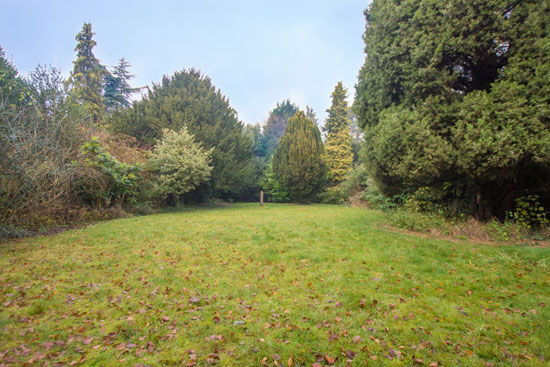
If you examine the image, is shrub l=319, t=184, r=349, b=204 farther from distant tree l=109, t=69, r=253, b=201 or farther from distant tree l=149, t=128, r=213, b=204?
distant tree l=149, t=128, r=213, b=204

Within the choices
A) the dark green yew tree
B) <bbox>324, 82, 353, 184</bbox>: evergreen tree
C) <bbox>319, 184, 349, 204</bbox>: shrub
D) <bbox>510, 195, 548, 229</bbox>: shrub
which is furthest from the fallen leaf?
<bbox>324, 82, 353, 184</bbox>: evergreen tree

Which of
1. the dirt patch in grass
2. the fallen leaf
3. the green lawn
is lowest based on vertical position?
the fallen leaf

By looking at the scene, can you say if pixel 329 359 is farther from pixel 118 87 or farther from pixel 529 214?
pixel 118 87

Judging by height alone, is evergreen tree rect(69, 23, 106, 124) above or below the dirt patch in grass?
above

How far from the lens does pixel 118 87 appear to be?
26.5m

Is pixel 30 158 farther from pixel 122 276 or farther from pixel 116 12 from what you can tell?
pixel 116 12

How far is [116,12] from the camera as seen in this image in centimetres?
1179

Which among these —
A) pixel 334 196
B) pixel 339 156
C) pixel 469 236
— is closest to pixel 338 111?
pixel 339 156

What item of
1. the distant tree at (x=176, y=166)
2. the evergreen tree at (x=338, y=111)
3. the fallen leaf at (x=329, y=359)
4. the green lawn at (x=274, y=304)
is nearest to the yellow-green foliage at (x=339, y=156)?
the evergreen tree at (x=338, y=111)

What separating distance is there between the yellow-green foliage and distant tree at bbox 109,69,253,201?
917cm

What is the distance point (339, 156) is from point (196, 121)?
43.9ft

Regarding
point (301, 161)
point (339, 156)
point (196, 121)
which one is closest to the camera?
point (196, 121)

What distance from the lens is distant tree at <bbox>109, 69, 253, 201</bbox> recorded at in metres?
14.7

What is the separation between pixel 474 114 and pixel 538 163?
5.07 ft
